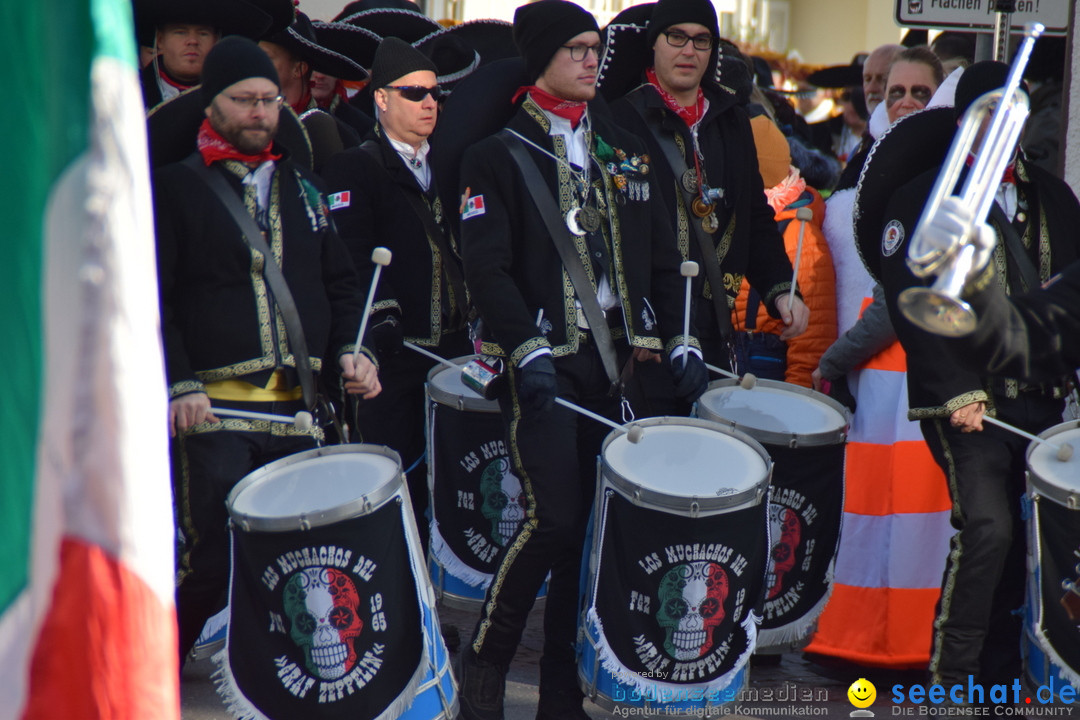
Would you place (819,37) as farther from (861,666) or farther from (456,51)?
(861,666)

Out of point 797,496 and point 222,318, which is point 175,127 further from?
point 797,496

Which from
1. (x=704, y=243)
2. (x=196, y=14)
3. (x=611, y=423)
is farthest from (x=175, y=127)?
(x=704, y=243)

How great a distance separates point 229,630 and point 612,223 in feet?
5.60

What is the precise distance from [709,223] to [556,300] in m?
0.99

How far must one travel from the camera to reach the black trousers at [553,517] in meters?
4.11

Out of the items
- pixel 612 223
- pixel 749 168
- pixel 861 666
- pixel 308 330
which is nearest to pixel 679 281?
pixel 612 223

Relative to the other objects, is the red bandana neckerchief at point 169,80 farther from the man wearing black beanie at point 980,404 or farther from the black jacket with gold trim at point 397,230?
the man wearing black beanie at point 980,404

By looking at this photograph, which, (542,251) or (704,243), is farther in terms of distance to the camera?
(704,243)

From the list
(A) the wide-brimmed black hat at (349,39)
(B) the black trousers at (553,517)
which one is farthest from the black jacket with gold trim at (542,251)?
Result: (A) the wide-brimmed black hat at (349,39)

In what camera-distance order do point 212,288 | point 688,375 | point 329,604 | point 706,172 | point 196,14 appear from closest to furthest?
point 329,604, point 212,288, point 688,375, point 706,172, point 196,14

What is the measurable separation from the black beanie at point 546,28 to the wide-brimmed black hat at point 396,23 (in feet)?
9.82

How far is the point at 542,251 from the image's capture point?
4.20 m

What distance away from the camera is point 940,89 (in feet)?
16.6

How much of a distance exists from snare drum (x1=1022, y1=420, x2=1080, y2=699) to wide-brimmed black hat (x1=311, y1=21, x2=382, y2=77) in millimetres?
4206
